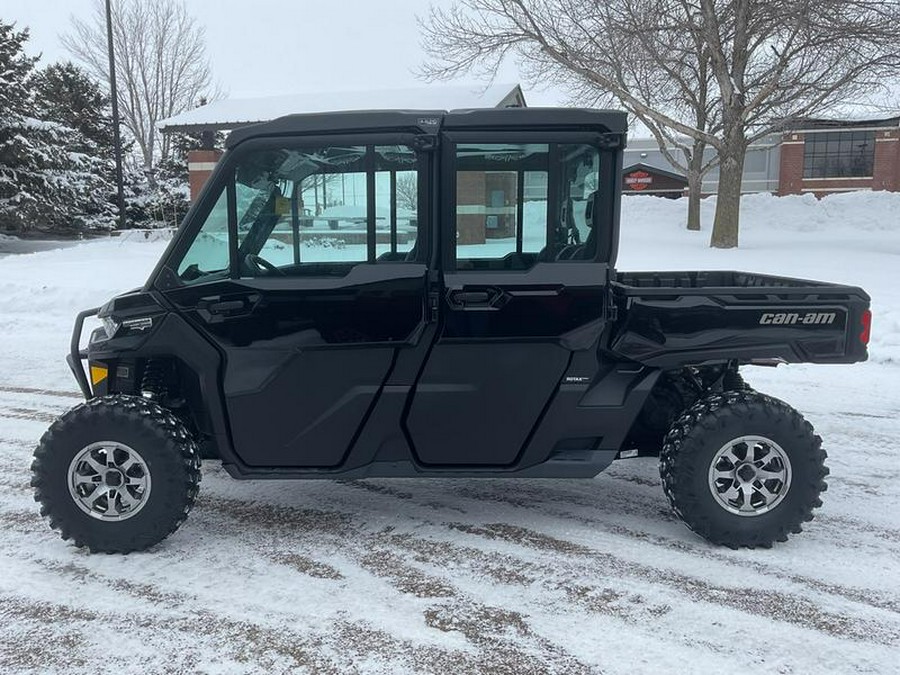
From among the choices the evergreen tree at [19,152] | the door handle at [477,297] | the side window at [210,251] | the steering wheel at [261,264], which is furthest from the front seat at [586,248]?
the evergreen tree at [19,152]

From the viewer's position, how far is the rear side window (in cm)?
353

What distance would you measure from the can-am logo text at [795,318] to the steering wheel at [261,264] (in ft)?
7.82

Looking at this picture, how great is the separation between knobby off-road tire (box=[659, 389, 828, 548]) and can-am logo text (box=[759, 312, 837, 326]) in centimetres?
38

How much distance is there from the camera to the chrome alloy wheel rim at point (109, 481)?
358 centimetres

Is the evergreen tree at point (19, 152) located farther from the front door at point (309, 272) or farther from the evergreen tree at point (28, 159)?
the front door at point (309, 272)

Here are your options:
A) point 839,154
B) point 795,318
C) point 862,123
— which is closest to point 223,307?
point 795,318

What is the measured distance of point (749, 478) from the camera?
3.66 meters

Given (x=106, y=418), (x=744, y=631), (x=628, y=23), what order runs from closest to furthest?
(x=744, y=631), (x=106, y=418), (x=628, y=23)

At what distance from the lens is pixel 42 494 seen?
3.59 metres

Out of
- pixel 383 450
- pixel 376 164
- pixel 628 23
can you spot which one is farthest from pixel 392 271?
pixel 628 23

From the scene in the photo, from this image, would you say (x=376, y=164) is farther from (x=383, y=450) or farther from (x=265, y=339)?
(x=383, y=450)

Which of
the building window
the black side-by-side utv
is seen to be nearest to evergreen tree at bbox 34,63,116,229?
the black side-by-side utv

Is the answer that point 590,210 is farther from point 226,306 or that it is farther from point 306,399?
point 226,306

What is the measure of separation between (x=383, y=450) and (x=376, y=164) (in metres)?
1.40
